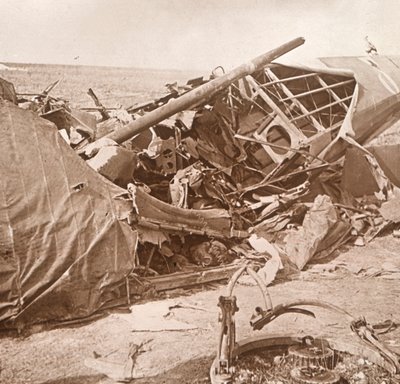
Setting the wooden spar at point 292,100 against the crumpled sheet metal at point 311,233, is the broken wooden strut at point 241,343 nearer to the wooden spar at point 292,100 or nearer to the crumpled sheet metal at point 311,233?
the crumpled sheet metal at point 311,233

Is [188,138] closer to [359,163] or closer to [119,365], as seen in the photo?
[359,163]

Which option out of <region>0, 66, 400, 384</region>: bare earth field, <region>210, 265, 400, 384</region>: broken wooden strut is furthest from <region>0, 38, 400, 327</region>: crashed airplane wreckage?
<region>210, 265, 400, 384</region>: broken wooden strut

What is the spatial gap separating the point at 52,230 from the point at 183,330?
170 centimetres

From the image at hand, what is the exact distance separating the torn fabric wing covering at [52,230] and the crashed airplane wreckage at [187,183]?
0.01 metres

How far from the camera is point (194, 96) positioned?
820 cm

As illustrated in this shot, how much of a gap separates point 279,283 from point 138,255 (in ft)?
6.37

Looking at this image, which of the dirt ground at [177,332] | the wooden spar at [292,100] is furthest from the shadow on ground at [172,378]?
the wooden spar at [292,100]

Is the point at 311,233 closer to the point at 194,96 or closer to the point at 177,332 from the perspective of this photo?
the point at 194,96

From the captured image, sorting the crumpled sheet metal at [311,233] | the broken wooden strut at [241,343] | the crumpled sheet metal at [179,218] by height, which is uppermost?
the crumpled sheet metal at [179,218]

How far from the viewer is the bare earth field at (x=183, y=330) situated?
4066 millimetres

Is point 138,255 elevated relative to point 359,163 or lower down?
lower down

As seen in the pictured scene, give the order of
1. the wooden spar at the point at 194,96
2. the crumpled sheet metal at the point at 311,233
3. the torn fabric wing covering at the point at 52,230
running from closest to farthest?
1. the torn fabric wing covering at the point at 52,230
2. the crumpled sheet metal at the point at 311,233
3. the wooden spar at the point at 194,96

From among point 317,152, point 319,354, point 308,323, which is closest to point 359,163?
point 317,152

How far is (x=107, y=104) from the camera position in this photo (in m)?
26.5
